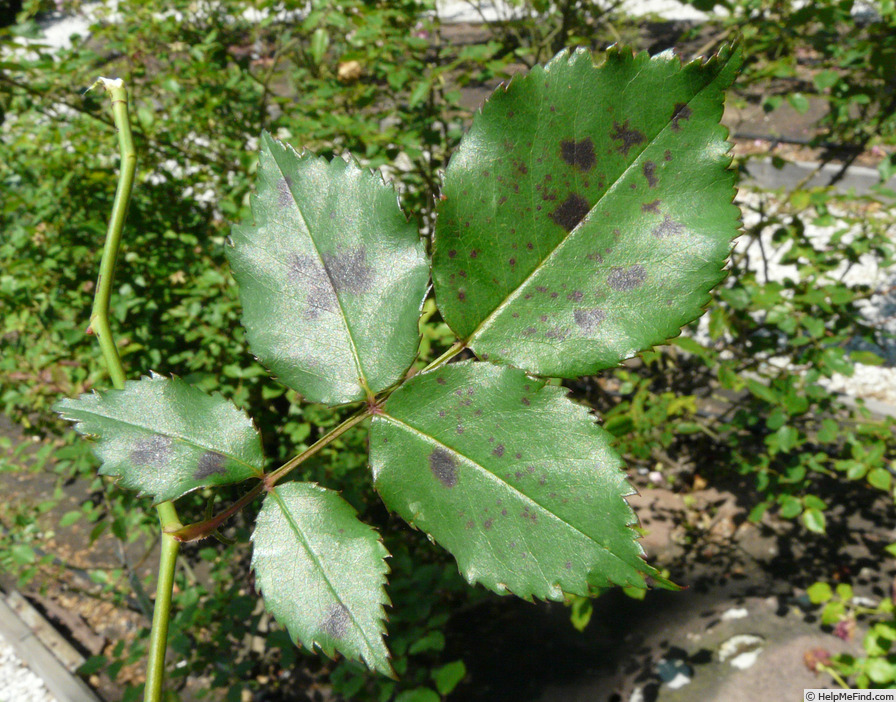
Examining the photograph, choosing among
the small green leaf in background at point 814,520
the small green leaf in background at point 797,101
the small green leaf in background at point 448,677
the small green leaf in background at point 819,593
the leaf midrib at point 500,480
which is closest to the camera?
the leaf midrib at point 500,480

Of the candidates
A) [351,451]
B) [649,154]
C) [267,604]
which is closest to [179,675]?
[351,451]

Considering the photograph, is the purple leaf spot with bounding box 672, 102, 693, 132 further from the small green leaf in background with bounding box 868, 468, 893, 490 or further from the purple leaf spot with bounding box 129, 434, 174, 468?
the small green leaf in background with bounding box 868, 468, 893, 490

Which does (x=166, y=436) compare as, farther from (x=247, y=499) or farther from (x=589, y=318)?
(x=589, y=318)

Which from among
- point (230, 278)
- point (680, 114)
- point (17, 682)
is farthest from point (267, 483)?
point (17, 682)

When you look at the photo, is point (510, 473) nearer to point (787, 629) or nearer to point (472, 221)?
point (472, 221)

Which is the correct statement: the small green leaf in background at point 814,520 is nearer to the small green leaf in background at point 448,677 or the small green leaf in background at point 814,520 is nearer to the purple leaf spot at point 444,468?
the small green leaf in background at point 448,677

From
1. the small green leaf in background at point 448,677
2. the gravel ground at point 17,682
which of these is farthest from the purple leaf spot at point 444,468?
the gravel ground at point 17,682
